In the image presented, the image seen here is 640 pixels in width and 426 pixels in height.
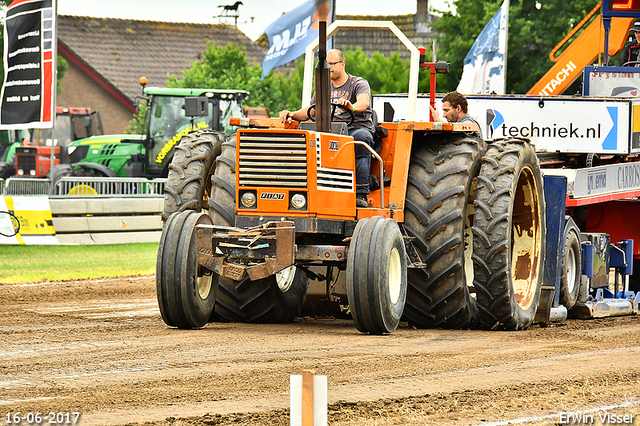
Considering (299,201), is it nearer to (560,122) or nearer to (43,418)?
(43,418)

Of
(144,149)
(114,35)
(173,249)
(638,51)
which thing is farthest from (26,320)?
(114,35)

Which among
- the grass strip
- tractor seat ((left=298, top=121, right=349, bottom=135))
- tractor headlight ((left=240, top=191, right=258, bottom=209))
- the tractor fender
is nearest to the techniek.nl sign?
tractor seat ((left=298, top=121, right=349, bottom=135))

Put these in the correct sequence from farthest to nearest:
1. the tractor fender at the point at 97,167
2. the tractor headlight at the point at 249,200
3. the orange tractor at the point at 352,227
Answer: the tractor fender at the point at 97,167, the tractor headlight at the point at 249,200, the orange tractor at the point at 352,227

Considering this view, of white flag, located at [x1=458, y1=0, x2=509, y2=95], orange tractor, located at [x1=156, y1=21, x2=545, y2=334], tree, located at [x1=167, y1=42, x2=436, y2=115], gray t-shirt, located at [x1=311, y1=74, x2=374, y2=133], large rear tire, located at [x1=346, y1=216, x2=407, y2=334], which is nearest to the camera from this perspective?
large rear tire, located at [x1=346, y1=216, x2=407, y2=334]

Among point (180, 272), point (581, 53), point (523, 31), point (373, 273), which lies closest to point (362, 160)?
point (373, 273)

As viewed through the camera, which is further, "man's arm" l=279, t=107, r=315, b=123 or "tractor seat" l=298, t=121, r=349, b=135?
"man's arm" l=279, t=107, r=315, b=123

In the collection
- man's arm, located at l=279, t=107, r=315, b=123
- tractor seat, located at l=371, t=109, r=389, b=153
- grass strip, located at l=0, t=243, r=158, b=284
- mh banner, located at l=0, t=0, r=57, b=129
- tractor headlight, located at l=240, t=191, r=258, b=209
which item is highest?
mh banner, located at l=0, t=0, r=57, b=129

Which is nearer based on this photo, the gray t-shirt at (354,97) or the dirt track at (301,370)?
the dirt track at (301,370)

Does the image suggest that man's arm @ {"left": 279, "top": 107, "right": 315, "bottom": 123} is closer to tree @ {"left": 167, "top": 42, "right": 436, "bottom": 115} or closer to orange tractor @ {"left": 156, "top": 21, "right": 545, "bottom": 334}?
orange tractor @ {"left": 156, "top": 21, "right": 545, "bottom": 334}

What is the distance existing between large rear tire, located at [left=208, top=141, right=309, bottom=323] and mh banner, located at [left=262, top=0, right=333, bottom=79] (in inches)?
359

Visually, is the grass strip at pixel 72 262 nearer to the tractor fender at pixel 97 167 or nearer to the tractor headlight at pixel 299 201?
the tractor fender at pixel 97 167

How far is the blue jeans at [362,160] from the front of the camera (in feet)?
28.0

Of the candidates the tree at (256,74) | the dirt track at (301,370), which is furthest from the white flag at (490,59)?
the tree at (256,74)

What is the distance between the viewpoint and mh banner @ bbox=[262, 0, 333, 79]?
18.1 m
